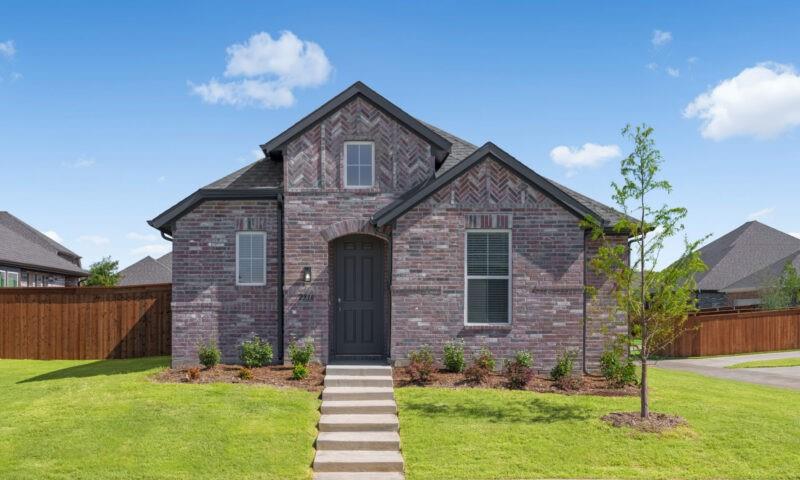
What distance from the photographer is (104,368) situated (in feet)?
50.4

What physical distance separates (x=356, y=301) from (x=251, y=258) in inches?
101

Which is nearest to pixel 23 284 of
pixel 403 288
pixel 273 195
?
pixel 273 195

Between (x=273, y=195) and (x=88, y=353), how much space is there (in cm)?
858

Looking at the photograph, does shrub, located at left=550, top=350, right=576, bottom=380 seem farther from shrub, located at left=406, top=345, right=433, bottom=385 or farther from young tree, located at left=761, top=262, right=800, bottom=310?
young tree, located at left=761, top=262, right=800, bottom=310

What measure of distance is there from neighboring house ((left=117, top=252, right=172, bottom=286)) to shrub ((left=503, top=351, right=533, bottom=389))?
114 ft

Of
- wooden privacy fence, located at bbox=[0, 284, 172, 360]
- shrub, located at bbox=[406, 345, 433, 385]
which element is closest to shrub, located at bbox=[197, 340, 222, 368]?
shrub, located at bbox=[406, 345, 433, 385]

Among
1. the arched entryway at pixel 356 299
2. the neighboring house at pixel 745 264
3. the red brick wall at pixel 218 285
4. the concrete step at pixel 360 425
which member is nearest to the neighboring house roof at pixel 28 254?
the red brick wall at pixel 218 285

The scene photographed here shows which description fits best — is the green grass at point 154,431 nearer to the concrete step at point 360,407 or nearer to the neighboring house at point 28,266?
the concrete step at point 360,407

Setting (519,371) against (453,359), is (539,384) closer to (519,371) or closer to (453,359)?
(519,371)

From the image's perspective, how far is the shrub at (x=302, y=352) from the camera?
1298 cm

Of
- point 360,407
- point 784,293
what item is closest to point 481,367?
point 360,407

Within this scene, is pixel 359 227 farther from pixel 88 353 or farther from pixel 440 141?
pixel 88 353

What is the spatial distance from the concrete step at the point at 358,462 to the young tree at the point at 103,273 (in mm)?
28720

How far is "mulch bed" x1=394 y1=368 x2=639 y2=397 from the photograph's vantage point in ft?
38.8
